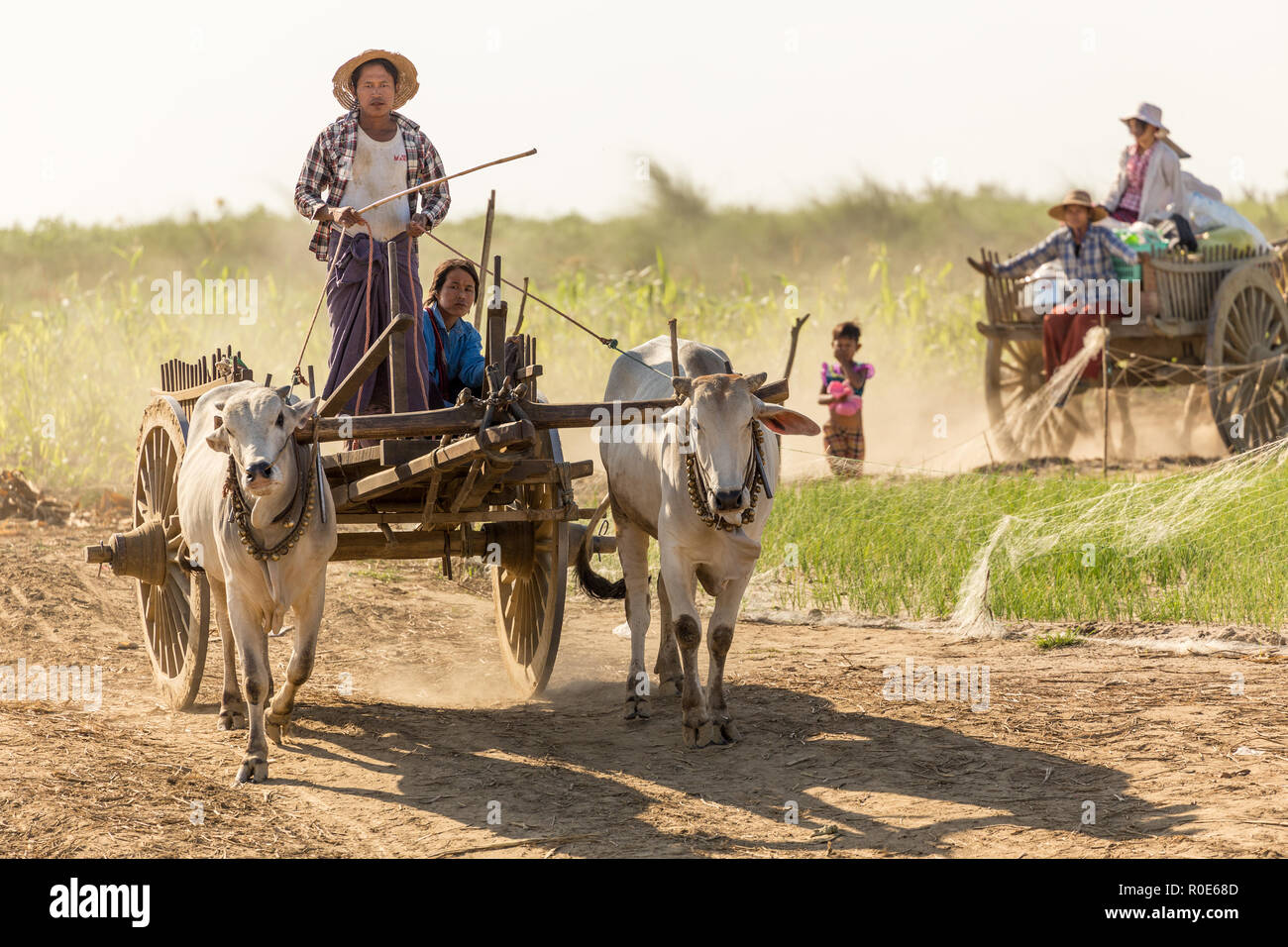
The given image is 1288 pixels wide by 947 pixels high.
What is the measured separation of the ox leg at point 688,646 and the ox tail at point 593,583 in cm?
137

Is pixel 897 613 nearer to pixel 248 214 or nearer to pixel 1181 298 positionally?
pixel 1181 298

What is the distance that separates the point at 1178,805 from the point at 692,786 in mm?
1755

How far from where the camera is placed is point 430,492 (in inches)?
239

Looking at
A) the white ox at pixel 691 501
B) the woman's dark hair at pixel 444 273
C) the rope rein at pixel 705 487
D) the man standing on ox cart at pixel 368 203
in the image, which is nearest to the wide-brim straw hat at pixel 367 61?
the man standing on ox cart at pixel 368 203

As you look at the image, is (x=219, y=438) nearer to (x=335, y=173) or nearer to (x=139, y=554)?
(x=139, y=554)

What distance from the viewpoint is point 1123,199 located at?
492 inches

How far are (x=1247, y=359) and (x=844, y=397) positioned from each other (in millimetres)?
4471

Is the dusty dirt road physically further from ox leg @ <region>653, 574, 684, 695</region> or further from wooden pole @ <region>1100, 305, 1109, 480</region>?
wooden pole @ <region>1100, 305, 1109, 480</region>

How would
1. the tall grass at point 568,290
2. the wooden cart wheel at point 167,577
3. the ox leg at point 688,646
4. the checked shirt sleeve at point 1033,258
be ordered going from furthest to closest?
the tall grass at point 568,290
the checked shirt sleeve at point 1033,258
the wooden cart wheel at point 167,577
the ox leg at point 688,646

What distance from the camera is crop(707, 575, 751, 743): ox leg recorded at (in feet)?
20.0

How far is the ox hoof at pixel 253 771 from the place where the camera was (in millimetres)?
5598

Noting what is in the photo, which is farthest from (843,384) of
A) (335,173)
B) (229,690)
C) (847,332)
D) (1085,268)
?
(229,690)

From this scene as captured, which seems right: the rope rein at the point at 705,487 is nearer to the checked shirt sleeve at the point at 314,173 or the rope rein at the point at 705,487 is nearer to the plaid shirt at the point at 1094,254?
the checked shirt sleeve at the point at 314,173
